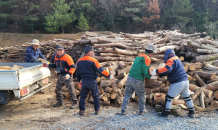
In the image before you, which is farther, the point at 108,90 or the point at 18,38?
the point at 18,38

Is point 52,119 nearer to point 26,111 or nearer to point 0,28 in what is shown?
point 26,111

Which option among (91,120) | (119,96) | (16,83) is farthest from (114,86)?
(16,83)

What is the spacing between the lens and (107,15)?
3897 cm

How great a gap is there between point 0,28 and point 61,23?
43.8ft

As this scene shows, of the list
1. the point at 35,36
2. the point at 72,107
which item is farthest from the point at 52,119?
the point at 35,36

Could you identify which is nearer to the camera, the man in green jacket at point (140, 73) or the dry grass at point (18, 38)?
the man in green jacket at point (140, 73)

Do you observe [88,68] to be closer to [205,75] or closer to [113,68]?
[113,68]

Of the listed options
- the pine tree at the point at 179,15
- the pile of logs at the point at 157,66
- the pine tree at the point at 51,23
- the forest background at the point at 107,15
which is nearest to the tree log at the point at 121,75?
the pile of logs at the point at 157,66

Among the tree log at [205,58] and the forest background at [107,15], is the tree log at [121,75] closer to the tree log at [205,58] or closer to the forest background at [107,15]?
the tree log at [205,58]

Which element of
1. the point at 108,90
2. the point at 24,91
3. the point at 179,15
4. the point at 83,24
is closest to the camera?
the point at 24,91

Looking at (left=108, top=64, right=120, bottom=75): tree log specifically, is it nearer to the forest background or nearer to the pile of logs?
the pile of logs

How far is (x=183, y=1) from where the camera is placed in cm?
3444

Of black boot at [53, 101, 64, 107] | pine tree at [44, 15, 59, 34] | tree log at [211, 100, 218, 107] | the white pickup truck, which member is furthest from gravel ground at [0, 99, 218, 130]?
pine tree at [44, 15, 59, 34]

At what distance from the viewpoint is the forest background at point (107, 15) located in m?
33.1
